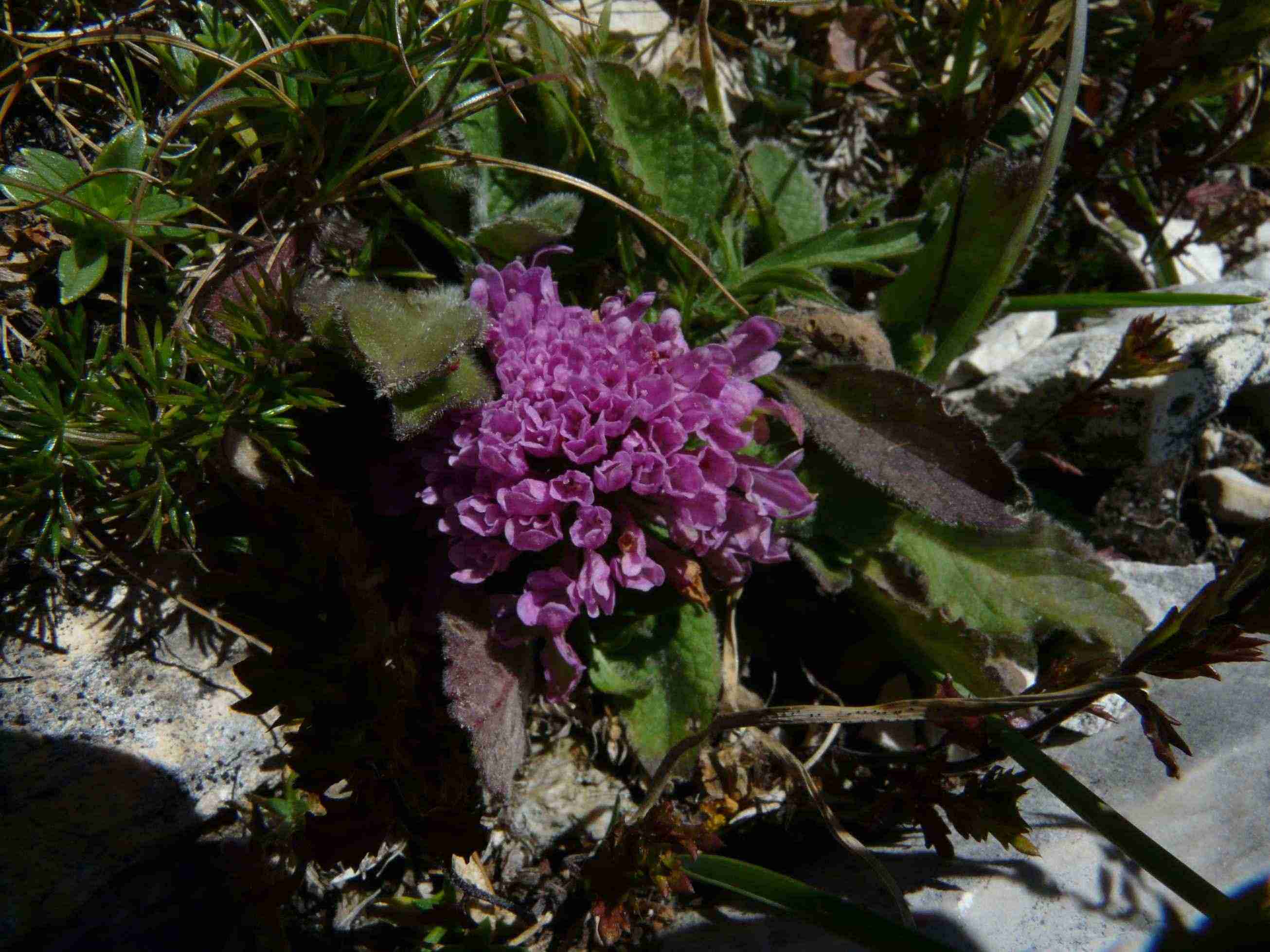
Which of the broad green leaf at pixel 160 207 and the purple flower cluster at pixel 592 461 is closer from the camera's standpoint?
the purple flower cluster at pixel 592 461

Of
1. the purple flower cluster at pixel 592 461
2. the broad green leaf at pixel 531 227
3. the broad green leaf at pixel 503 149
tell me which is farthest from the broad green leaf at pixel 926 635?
the broad green leaf at pixel 503 149

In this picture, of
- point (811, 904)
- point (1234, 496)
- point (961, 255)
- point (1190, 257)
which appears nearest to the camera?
point (811, 904)

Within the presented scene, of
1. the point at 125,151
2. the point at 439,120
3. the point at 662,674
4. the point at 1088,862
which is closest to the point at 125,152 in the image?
the point at 125,151

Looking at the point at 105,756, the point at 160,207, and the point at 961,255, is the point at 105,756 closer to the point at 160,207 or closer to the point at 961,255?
the point at 160,207

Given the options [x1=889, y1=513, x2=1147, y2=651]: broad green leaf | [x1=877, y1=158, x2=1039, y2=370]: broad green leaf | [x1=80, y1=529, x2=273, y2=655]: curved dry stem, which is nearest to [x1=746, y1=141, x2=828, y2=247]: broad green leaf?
[x1=877, y1=158, x2=1039, y2=370]: broad green leaf

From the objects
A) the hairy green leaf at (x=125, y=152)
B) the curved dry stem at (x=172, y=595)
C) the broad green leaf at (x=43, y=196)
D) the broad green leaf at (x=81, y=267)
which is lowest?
the curved dry stem at (x=172, y=595)

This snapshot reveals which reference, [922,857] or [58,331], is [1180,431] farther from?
[58,331]

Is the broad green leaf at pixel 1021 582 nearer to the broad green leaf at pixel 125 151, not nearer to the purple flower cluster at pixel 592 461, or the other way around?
the purple flower cluster at pixel 592 461
